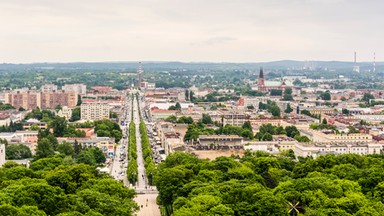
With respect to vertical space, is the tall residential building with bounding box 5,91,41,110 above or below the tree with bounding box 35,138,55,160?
above

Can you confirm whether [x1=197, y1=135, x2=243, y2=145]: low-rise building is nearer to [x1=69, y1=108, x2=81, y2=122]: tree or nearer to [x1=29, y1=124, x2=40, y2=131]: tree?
[x1=29, y1=124, x2=40, y2=131]: tree

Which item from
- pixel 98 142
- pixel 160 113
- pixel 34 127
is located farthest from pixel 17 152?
pixel 160 113

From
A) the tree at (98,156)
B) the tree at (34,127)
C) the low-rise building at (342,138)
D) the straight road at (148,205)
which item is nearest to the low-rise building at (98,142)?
the tree at (98,156)

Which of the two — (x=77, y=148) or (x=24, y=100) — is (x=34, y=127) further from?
(x=24, y=100)

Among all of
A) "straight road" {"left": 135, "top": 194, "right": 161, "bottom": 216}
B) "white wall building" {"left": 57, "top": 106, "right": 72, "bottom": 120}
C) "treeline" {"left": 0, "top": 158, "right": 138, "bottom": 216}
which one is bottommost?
"straight road" {"left": 135, "top": 194, "right": 161, "bottom": 216}

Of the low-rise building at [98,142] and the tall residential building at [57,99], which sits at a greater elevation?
the tall residential building at [57,99]

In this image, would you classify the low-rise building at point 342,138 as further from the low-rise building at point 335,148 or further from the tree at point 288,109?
the tree at point 288,109

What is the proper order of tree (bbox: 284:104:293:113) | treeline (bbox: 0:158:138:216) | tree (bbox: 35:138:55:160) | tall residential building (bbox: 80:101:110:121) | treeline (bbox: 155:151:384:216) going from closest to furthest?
treeline (bbox: 0:158:138:216), treeline (bbox: 155:151:384:216), tree (bbox: 35:138:55:160), tall residential building (bbox: 80:101:110:121), tree (bbox: 284:104:293:113)

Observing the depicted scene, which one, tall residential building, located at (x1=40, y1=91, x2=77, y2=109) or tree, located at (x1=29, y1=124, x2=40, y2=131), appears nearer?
tree, located at (x1=29, y1=124, x2=40, y2=131)

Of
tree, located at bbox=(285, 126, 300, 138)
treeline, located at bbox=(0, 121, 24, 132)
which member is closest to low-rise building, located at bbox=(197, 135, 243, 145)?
tree, located at bbox=(285, 126, 300, 138)
